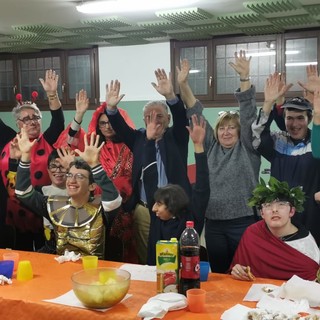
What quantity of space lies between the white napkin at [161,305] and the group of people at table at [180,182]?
1.51ft

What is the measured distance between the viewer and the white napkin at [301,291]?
1.94 meters

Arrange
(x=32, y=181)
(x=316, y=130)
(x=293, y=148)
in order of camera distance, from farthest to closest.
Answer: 1. (x=32, y=181)
2. (x=293, y=148)
3. (x=316, y=130)

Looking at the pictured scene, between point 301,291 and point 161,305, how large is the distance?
59 centimetres

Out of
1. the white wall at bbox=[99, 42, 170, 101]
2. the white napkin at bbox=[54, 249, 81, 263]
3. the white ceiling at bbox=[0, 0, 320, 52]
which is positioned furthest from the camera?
the white wall at bbox=[99, 42, 170, 101]

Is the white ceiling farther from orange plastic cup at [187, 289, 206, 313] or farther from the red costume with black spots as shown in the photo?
orange plastic cup at [187, 289, 206, 313]

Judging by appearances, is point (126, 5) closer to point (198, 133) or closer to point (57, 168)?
point (57, 168)

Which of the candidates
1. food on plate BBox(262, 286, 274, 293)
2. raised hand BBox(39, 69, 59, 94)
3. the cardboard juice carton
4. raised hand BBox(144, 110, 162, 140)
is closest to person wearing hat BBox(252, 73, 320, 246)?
raised hand BBox(144, 110, 162, 140)

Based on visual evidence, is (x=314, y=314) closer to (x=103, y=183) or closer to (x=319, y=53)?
(x=103, y=183)

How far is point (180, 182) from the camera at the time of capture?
137 inches

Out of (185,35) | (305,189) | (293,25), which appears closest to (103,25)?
(185,35)

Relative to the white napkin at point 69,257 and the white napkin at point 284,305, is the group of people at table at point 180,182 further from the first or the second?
the white napkin at point 284,305

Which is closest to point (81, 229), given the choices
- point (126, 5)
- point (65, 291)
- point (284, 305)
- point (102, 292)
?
point (65, 291)

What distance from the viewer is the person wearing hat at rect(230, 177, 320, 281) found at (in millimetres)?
2395

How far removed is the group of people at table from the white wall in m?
3.32
